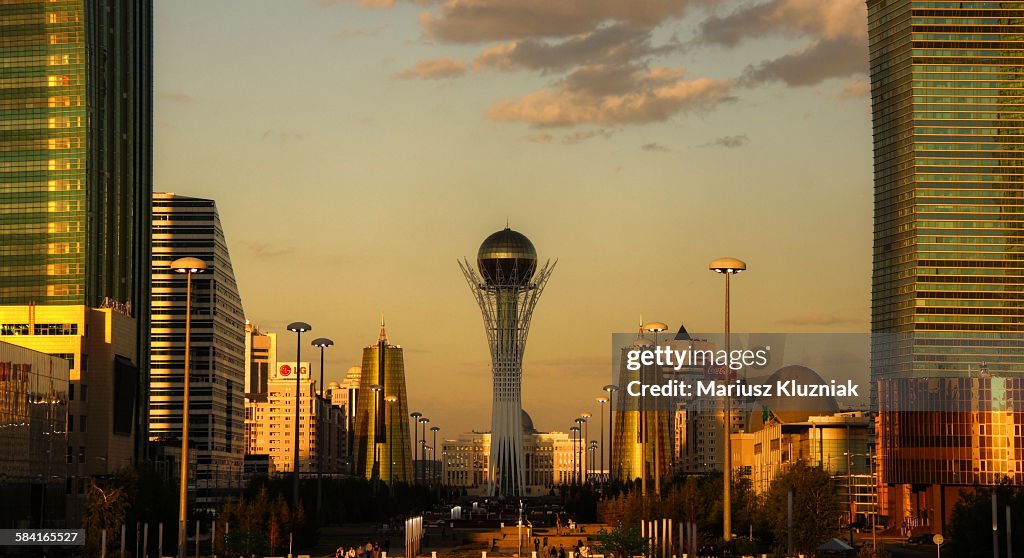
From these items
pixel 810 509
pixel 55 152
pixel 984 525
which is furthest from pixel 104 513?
pixel 55 152

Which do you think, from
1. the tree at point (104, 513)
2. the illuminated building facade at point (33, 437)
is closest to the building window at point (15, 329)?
the illuminated building facade at point (33, 437)

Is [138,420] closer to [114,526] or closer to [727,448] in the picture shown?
[114,526]

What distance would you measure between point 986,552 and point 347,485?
3586 inches

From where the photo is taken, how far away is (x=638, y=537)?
8950 cm

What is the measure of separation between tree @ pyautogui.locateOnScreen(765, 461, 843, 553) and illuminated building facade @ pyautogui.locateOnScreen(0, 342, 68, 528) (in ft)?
212

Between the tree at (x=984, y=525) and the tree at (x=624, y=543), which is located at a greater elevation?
the tree at (x=984, y=525)

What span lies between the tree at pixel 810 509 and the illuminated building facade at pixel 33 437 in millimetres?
64505

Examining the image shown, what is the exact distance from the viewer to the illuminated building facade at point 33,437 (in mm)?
125062

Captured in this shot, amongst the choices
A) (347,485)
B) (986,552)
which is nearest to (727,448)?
(986,552)

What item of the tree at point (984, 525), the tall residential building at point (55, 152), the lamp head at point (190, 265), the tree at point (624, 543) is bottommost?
the tree at point (624, 543)

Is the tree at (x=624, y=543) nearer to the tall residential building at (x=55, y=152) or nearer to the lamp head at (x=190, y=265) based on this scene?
the lamp head at (x=190, y=265)

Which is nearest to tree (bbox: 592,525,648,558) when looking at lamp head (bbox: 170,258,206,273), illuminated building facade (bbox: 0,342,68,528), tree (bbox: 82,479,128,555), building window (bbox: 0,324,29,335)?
tree (bbox: 82,479,128,555)

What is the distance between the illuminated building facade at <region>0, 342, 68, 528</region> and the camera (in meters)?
125

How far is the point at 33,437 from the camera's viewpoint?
13338cm
